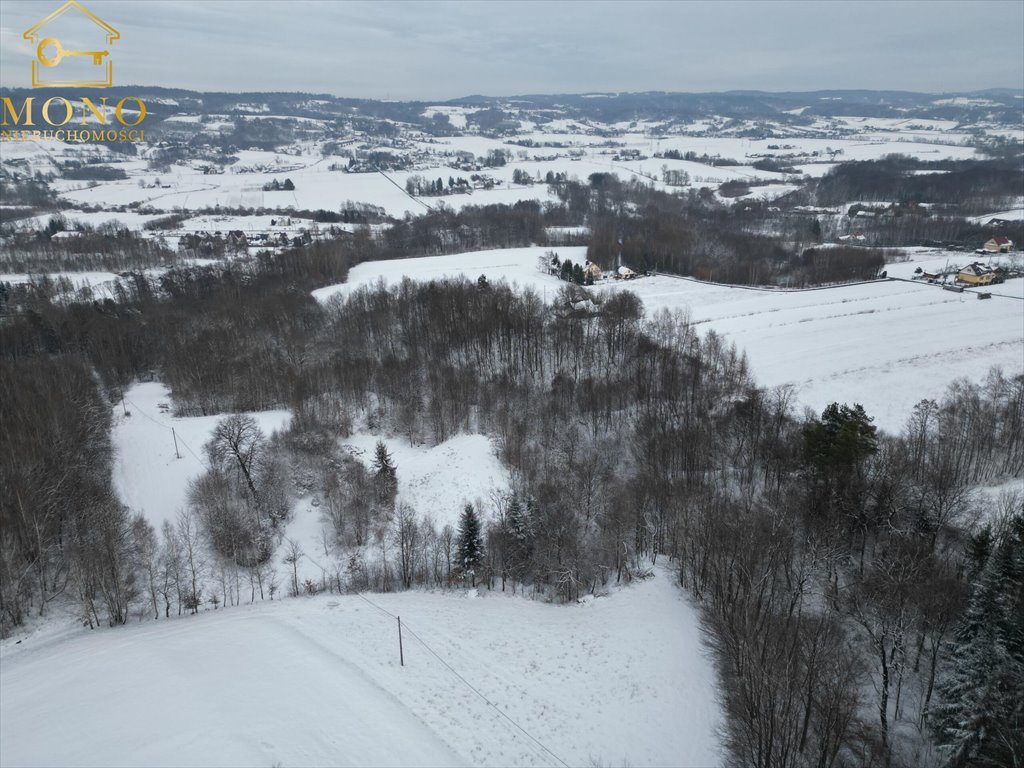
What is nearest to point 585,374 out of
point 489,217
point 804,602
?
point 804,602

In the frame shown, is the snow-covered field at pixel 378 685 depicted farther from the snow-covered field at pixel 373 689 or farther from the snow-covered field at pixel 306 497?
the snow-covered field at pixel 306 497

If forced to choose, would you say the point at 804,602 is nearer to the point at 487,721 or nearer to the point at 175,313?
the point at 487,721

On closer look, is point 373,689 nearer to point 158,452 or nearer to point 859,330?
point 158,452

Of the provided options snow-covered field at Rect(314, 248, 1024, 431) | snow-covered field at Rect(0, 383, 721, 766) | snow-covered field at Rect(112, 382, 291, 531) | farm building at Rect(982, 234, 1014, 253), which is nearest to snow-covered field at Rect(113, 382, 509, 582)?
snow-covered field at Rect(112, 382, 291, 531)

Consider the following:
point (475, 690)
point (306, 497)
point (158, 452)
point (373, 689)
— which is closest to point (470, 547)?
point (475, 690)

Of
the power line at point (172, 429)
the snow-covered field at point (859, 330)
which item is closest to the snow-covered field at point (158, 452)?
the power line at point (172, 429)

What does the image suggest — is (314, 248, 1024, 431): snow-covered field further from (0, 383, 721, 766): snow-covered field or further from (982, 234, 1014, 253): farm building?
(0, 383, 721, 766): snow-covered field
